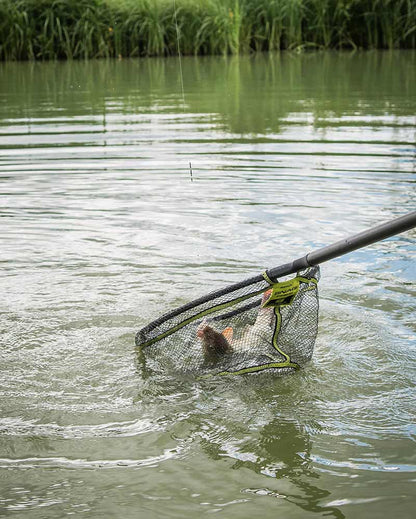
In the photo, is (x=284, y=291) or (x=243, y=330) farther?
(x=243, y=330)

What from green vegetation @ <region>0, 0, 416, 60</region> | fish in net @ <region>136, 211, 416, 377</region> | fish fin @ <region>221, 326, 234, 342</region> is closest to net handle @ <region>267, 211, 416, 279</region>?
fish in net @ <region>136, 211, 416, 377</region>

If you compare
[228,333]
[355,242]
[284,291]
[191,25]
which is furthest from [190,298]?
[191,25]

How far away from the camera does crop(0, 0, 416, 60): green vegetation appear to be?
706 inches

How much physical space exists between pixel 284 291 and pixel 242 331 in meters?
0.41

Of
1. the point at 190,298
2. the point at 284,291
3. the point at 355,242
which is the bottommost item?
the point at 190,298

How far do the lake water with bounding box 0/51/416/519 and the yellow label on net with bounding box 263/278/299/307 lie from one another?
0.39 meters

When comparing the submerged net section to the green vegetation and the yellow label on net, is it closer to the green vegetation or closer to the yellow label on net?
the yellow label on net

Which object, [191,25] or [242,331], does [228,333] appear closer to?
[242,331]

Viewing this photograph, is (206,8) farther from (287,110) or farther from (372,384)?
(372,384)

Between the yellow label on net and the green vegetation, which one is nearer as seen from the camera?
the yellow label on net

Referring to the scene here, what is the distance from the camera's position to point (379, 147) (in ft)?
28.0

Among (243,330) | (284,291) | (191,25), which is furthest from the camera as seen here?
(191,25)

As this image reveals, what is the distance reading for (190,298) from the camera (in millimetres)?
4648

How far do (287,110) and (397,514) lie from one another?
879 cm
